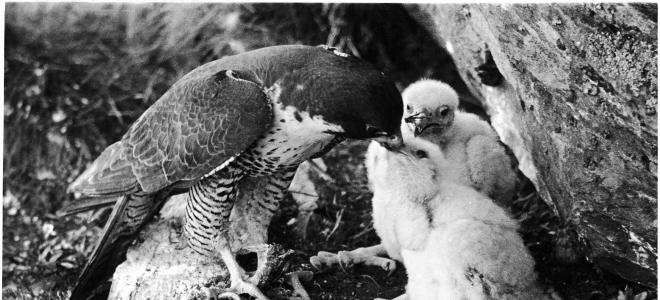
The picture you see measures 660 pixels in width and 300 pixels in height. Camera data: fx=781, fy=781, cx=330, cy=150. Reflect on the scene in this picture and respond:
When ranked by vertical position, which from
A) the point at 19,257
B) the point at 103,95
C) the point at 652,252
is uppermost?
the point at 652,252

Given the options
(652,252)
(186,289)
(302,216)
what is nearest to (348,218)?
(302,216)

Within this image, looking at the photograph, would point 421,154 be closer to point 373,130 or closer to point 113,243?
point 373,130

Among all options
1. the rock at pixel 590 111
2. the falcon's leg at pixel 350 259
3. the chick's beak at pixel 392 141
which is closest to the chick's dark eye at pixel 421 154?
the chick's beak at pixel 392 141

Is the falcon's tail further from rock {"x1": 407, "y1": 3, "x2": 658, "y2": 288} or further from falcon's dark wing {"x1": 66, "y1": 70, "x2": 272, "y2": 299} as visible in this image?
rock {"x1": 407, "y1": 3, "x2": 658, "y2": 288}

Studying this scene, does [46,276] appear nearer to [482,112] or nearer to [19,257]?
[19,257]

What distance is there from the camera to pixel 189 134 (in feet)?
12.4

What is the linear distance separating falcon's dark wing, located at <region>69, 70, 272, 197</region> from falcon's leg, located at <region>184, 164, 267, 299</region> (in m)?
0.14

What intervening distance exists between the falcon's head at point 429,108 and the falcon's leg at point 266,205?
0.69 m

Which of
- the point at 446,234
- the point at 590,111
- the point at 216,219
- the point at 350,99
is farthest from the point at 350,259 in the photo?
the point at 590,111

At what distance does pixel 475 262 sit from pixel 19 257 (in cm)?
349

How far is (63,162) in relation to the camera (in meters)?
6.02

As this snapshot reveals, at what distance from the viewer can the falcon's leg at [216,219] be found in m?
3.93

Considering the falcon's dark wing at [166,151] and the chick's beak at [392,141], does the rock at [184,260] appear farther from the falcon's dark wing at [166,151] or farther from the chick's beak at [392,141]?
the chick's beak at [392,141]

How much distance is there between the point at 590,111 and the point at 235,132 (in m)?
1.57
